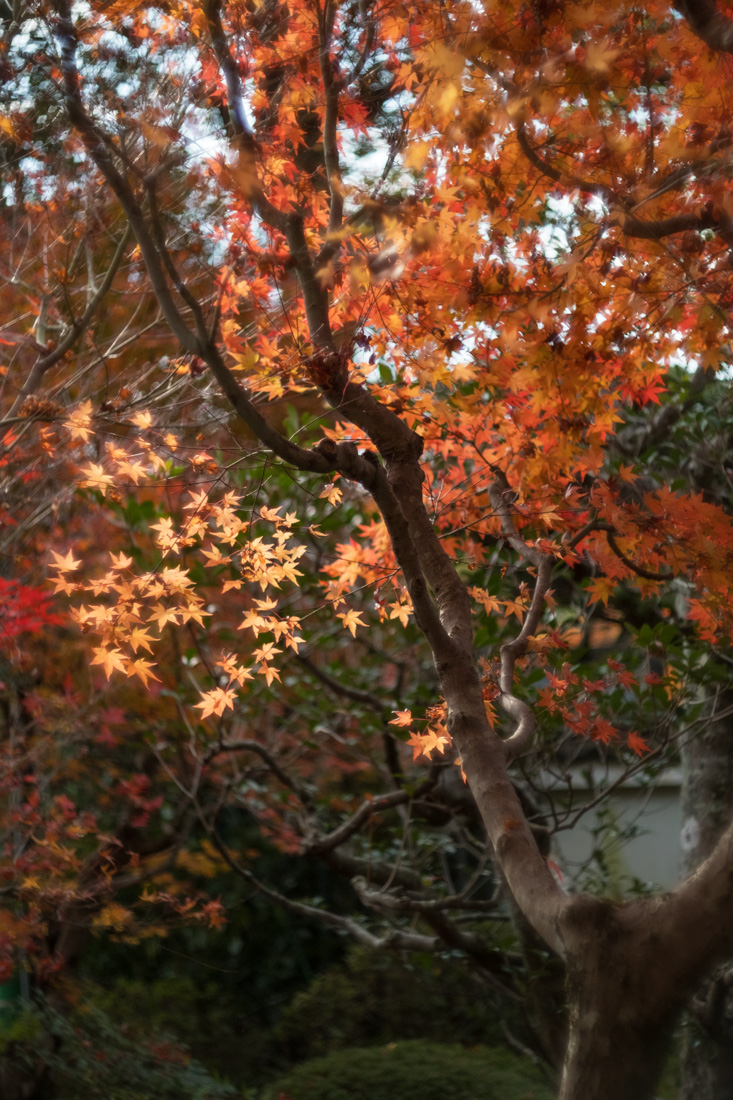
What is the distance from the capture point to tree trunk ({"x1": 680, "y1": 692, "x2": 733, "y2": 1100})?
384 cm

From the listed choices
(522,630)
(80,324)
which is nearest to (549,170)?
(522,630)

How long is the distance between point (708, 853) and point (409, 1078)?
200cm

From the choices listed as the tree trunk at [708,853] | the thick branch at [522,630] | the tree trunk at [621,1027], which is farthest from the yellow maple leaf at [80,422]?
the tree trunk at [708,853]

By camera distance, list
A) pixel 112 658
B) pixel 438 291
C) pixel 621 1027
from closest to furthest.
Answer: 1. pixel 621 1027
2. pixel 112 658
3. pixel 438 291

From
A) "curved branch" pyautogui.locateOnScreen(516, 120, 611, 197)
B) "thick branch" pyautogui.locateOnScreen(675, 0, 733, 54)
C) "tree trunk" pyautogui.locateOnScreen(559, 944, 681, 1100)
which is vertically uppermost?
"curved branch" pyautogui.locateOnScreen(516, 120, 611, 197)

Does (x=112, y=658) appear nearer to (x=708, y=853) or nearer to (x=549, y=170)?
(x=549, y=170)

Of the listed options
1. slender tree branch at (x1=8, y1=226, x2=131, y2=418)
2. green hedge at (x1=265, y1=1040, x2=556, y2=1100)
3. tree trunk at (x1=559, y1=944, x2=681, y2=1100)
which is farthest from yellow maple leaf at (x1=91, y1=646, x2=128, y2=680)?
green hedge at (x1=265, y1=1040, x2=556, y2=1100)

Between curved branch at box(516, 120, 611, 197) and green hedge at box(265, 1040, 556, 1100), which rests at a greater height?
curved branch at box(516, 120, 611, 197)

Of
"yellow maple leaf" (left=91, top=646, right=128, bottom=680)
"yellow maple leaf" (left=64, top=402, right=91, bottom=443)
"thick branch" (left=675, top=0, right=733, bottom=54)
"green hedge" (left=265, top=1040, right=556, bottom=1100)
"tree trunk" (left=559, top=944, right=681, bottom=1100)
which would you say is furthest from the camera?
"green hedge" (left=265, top=1040, right=556, bottom=1100)

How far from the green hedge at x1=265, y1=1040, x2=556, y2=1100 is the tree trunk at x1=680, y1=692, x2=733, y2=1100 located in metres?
0.99

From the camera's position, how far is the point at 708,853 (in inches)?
167

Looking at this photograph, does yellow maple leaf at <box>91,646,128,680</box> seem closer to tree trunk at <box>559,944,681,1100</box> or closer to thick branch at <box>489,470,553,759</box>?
thick branch at <box>489,470,553,759</box>

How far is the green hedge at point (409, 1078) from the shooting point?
471 centimetres

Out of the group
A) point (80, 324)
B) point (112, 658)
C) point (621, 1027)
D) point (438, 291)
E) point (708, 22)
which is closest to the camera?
point (621, 1027)
